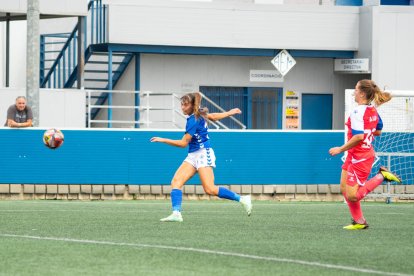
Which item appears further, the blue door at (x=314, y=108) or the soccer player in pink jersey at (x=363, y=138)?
the blue door at (x=314, y=108)

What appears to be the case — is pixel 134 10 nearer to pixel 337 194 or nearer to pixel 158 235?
pixel 337 194

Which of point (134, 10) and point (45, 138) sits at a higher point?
point (134, 10)

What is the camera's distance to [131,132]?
25484 mm

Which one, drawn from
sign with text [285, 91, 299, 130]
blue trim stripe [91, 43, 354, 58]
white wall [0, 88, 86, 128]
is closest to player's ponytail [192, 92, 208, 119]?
white wall [0, 88, 86, 128]

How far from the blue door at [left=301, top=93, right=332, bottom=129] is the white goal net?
1272cm

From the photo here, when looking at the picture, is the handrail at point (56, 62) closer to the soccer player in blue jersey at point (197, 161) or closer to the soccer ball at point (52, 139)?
the soccer ball at point (52, 139)

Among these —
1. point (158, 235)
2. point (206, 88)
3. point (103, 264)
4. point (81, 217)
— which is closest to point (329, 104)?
point (206, 88)

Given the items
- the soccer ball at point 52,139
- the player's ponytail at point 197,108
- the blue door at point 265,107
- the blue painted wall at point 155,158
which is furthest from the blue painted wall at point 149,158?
the blue door at point 265,107

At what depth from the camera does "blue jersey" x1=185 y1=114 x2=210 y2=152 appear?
1602 centimetres

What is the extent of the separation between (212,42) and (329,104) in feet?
15.9

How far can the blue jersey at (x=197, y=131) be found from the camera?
1602cm

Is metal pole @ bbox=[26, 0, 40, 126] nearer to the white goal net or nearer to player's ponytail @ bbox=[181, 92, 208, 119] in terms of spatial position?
the white goal net

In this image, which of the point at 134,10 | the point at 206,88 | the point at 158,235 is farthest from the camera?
the point at 206,88

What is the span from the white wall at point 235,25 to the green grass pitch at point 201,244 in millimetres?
17681
